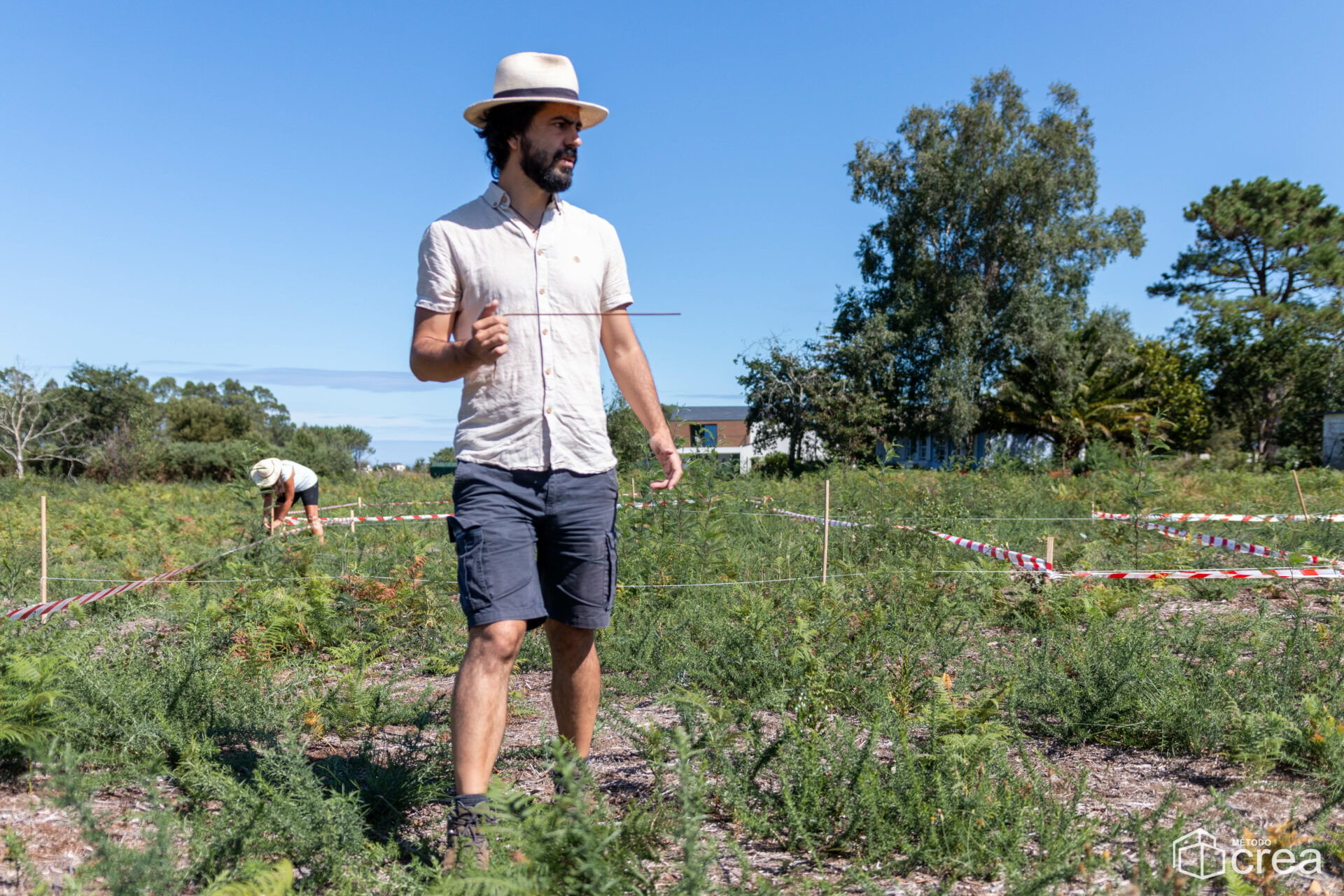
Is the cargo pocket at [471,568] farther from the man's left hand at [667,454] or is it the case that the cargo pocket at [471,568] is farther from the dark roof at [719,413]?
the dark roof at [719,413]

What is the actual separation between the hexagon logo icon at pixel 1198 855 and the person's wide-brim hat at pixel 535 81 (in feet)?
8.21

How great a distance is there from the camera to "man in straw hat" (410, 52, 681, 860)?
7.37 feet

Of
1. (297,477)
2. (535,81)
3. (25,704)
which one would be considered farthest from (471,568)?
(297,477)

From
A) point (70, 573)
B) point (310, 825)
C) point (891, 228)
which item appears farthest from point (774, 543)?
point (891, 228)

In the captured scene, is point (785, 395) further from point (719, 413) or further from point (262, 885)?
point (719, 413)

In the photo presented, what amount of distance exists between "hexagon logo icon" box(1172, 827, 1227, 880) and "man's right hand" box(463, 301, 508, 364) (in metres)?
2.06

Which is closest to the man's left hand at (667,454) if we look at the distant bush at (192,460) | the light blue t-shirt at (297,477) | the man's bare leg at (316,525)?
the man's bare leg at (316,525)

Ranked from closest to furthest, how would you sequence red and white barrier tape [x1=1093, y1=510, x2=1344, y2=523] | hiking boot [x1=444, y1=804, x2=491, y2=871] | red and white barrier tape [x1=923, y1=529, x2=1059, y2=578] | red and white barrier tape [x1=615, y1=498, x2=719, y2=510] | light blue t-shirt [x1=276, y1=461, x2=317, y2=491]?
hiking boot [x1=444, y1=804, x2=491, y2=871], red and white barrier tape [x1=923, y1=529, x2=1059, y2=578], red and white barrier tape [x1=615, y1=498, x2=719, y2=510], red and white barrier tape [x1=1093, y1=510, x2=1344, y2=523], light blue t-shirt [x1=276, y1=461, x2=317, y2=491]

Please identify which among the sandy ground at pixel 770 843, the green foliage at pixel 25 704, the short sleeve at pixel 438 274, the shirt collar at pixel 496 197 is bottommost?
the sandy ground at pixel 770 843

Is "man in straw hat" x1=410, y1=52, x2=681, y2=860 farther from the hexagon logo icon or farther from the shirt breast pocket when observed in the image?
the hexagon logo icon

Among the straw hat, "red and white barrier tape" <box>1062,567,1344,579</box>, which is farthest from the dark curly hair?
the straw hat

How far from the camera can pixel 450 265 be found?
2.44 meters

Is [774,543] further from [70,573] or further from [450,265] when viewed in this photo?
[70,573]

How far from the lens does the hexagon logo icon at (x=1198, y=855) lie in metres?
2.14
